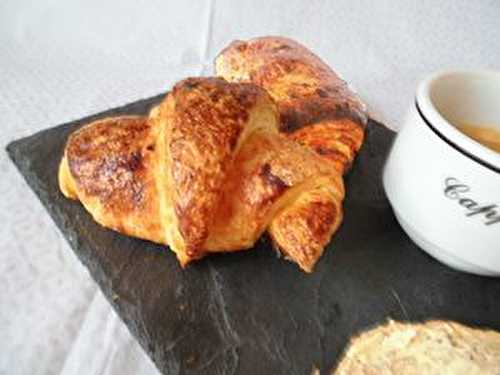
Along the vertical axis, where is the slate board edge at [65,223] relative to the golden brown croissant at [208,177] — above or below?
below

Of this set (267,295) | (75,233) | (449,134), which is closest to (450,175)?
(449,134)

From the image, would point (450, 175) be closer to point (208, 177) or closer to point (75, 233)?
point (208, 177)

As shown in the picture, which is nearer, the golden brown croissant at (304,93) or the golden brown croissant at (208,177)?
the golden brown croissant at (208,177)

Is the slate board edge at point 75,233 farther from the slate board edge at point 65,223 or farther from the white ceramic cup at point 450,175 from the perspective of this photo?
the white ceramic cup at point 450,175

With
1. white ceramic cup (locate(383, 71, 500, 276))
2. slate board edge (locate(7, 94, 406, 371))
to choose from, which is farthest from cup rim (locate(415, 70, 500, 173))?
slate board edge (locate(7, 94, 406, 371))

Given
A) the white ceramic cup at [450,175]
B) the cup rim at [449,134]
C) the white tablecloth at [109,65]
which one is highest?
the cup rim at [449,134]

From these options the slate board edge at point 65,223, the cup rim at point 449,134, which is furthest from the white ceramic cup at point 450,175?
the slate board edge at point 65,223

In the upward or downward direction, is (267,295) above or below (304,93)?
below
